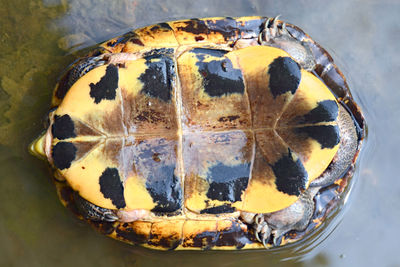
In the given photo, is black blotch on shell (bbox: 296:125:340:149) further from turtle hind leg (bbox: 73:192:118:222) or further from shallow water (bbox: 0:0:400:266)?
turtle hind leg (bbox: 73:192:118:222)

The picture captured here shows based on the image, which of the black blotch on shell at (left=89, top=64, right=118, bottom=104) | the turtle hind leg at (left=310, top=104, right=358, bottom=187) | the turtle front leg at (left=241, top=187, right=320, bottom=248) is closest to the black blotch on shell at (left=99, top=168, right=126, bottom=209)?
the black blotch on shell at (left=89, top=64, right=118, bottom=104)

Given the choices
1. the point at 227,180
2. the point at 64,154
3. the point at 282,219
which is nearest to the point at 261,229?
the point at 282,219

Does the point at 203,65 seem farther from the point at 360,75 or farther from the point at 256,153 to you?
the point at 360,75

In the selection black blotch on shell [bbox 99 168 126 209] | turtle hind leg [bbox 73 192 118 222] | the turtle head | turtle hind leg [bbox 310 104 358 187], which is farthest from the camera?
turtle hind leg [bbox 310 104 358 187]

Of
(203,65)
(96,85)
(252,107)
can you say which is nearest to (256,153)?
(252,107)

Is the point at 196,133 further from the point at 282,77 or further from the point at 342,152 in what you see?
the point at 342,152

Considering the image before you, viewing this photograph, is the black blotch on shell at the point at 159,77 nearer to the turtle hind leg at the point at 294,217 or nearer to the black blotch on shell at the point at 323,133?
the black blotch on shell at the point at 323,133
